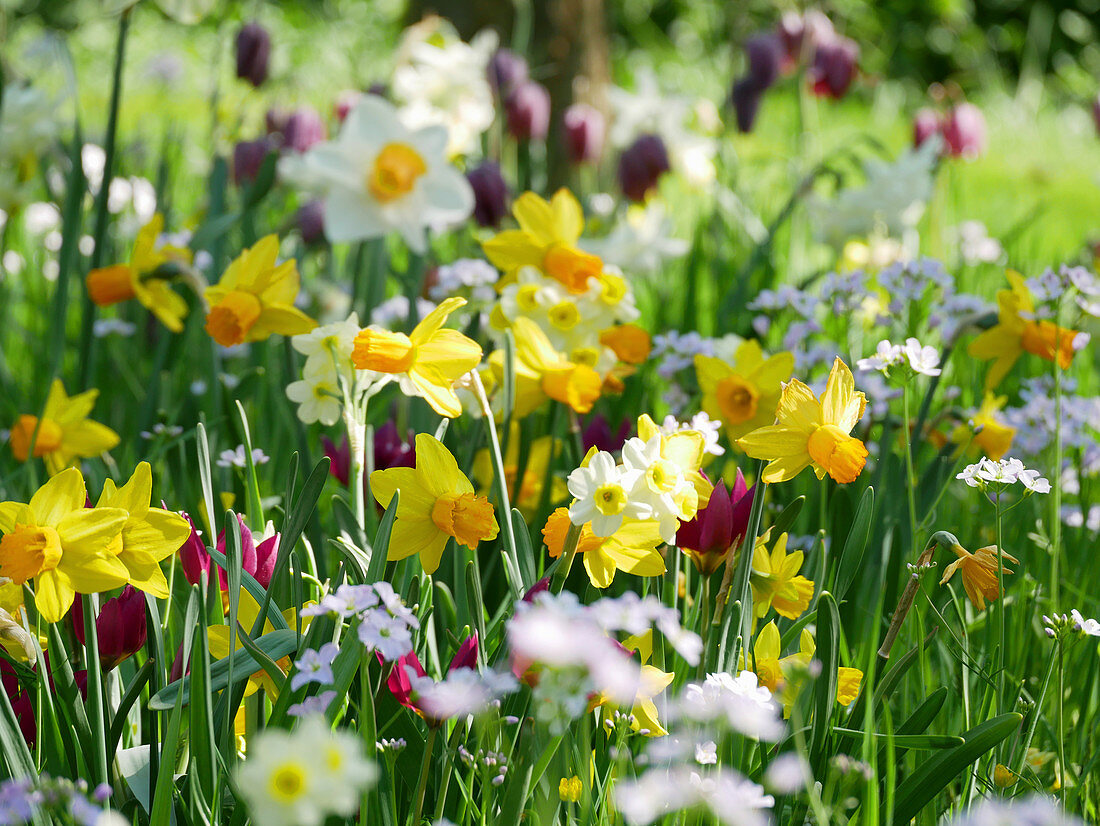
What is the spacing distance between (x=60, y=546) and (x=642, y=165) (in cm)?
182

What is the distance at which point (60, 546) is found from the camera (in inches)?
26.3

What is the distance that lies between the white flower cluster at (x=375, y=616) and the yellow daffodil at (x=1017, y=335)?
Answer: 2.71ft

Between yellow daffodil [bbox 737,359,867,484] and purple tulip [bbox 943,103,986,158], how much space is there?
2.25 metres

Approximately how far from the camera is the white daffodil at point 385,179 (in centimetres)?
122

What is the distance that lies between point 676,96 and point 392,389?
1.98 meters

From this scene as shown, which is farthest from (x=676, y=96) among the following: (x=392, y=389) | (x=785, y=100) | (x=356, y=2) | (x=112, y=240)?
(x=356, y=2)

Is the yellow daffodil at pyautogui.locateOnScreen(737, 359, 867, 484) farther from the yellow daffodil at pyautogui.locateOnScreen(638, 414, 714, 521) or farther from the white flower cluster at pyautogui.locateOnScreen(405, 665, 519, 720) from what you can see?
the white flower cluster at pyautogui.locateOnScreen(405, 665, 519, 720)

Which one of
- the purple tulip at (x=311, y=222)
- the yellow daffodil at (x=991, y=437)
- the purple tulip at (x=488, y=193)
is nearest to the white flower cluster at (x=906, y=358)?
the yellow daffodil at (x=991, y=437)

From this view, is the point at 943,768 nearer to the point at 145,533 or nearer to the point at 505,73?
the point at 145,533

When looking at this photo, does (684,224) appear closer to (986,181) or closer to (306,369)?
(986,181)

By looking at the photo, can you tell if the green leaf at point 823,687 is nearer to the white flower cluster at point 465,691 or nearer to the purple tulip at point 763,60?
the white flower cluster at point 465,691

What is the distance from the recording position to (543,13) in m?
3.31

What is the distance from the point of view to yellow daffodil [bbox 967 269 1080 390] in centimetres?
110

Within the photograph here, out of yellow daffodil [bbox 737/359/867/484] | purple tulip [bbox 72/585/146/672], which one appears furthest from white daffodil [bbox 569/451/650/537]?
purple tulip [bbox 72/585/146/672]
